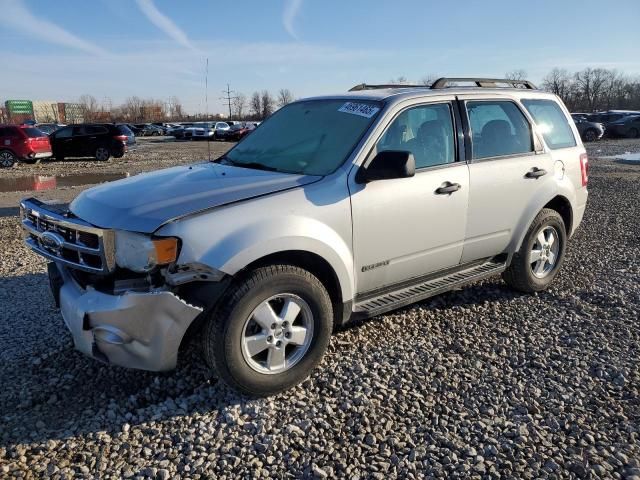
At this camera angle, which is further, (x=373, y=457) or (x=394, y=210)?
(x=394, y=210)

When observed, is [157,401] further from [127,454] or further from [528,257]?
[528,257]

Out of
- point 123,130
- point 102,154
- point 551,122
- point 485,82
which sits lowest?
point 102,154

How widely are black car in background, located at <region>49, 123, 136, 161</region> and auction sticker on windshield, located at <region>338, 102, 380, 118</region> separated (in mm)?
21261

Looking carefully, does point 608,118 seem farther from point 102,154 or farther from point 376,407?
point 376,407

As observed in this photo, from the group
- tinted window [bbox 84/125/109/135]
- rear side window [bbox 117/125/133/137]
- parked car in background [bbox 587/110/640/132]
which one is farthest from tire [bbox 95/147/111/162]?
parked car in background [bbox 587/110/640/132]

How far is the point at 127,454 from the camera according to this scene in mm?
2682

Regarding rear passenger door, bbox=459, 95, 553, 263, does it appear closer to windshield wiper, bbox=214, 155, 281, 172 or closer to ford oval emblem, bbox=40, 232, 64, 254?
windshield wiper, bbox=214, 155, 281, 172

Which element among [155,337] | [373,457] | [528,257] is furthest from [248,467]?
[528,257]

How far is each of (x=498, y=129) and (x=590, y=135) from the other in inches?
1156

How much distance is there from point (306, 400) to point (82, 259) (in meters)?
1.59

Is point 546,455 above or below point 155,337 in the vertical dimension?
below

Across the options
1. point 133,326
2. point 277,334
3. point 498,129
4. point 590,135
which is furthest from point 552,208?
point 590,135

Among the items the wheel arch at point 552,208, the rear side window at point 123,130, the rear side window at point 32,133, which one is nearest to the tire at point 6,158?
the rear side window at point 32,133

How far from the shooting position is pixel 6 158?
762 inches
